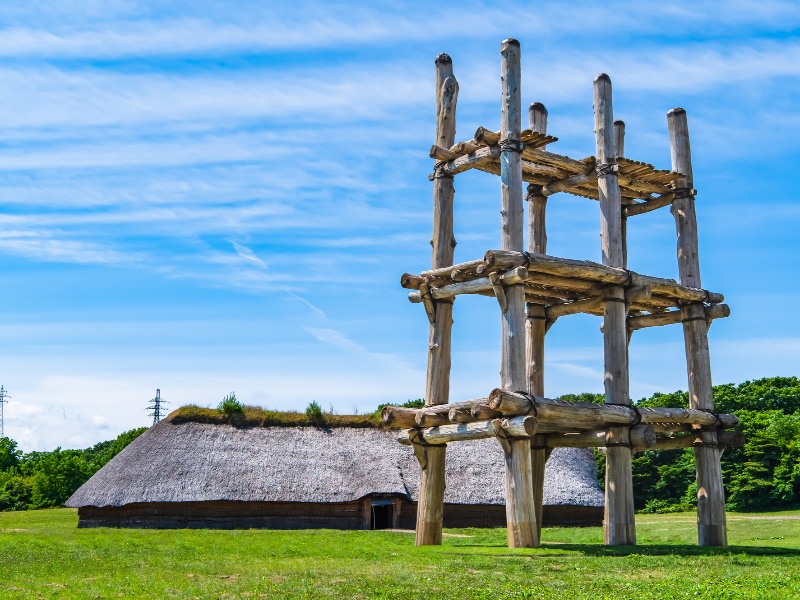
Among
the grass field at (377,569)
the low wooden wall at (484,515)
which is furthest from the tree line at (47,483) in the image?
the grass field at (377,569)

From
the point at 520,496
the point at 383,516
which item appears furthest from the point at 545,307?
the point at 383,516

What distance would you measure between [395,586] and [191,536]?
17.6 m

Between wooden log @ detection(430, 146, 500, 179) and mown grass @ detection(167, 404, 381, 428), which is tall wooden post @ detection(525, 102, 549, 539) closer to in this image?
wooden log @ detection(430, 146, 500, 179)

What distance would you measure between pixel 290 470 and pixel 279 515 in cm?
223

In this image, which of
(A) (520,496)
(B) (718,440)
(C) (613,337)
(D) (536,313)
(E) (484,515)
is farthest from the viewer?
(E) (484,515)

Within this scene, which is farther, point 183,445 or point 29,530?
point 183,445

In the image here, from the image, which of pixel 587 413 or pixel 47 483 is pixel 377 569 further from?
pixel 47 483

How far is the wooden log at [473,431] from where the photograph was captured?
23047 millimetres

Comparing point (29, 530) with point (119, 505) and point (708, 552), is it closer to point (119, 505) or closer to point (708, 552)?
point (119, 505)

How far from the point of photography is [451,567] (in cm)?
1981

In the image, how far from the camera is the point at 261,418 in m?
46.5

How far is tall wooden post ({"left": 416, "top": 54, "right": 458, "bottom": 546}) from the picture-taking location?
26.9 metres

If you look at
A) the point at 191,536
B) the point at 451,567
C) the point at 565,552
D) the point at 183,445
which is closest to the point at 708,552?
the point at 565,552

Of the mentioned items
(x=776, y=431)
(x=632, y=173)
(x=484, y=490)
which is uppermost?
(x=632, y=173)
